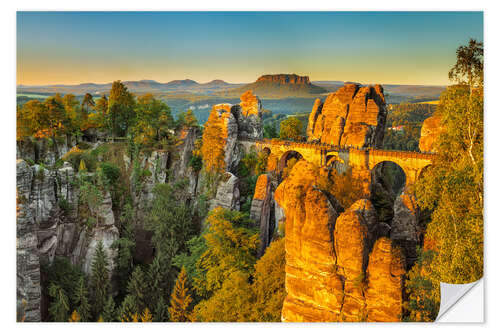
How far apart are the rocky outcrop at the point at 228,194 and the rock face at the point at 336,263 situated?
Result: 8387 mm

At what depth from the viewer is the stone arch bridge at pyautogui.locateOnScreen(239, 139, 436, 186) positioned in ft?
42.2

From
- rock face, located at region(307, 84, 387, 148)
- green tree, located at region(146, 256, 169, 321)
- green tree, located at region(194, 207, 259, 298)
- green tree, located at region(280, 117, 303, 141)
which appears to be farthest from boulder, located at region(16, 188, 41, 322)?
rock face, located at region(307, 84, 387, 148)

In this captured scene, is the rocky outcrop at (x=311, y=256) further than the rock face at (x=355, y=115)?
No

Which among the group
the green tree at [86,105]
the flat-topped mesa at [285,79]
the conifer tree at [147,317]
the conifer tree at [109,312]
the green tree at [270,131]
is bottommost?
the conifer tree at [109,312]

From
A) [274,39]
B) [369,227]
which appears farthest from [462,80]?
[274,39]

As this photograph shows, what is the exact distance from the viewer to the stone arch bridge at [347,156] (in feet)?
42.2

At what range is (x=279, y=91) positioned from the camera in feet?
42.4

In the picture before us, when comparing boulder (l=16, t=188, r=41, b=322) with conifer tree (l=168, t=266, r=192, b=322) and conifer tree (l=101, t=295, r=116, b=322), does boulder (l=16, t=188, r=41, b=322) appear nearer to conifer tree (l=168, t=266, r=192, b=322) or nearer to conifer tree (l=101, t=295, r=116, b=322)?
conifer tree (l=101, t=295, r=116, b=322)

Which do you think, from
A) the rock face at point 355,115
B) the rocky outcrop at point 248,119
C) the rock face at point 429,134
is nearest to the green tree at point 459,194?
the rock face at point 429,134

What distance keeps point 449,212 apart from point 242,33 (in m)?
6.44

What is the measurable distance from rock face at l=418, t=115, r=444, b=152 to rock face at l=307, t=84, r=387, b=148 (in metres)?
2.16

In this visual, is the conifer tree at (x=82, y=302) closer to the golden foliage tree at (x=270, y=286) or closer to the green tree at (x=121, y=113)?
the golden foliage tree at (x=270, y=286)

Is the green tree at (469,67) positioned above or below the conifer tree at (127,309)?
above
